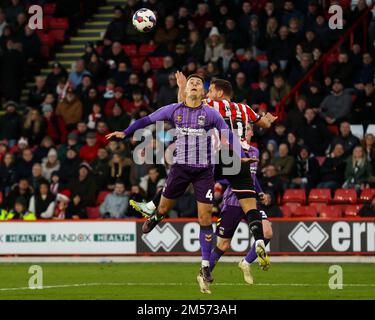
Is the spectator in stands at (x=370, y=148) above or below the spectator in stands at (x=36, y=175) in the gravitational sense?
above

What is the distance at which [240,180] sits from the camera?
1553cm

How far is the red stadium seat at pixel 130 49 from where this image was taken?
94.6ft

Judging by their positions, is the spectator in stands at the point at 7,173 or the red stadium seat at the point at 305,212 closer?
the red stadium seat at the point at 305,212

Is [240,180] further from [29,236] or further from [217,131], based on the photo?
[29,236]

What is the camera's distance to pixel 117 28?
28891 mm

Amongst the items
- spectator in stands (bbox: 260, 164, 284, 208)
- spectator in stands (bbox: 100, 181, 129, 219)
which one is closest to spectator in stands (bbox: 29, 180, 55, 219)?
spectator in stands (bbox: 100, 181, 129, 219)

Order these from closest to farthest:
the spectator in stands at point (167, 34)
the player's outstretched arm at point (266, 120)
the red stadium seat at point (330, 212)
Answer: the player's outstretched arm at point (266, 120)
the red stadium seat at point (330, 212)
the spectator in stands at point (167, 34)

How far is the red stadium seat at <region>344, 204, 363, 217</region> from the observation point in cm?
2273

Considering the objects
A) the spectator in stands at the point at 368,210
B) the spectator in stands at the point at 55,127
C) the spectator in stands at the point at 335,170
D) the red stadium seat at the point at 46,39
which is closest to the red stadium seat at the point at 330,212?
the spectator in stands at the point at 335,170

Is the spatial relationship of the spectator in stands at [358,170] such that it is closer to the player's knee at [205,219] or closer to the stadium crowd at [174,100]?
the stadium crowd at [174,100]

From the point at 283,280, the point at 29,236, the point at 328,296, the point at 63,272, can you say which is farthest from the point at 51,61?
the point at 328,296

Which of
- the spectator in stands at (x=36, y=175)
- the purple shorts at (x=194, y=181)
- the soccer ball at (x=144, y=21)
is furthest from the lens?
the spectator in stands at (x=36, y=175)

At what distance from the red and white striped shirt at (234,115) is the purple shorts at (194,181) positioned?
87 cm

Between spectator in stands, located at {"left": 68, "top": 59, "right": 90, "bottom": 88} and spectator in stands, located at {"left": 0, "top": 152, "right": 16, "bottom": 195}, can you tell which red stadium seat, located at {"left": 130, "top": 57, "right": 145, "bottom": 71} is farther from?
spectator in stands, located at {"left": 0, "top": 152, "right": 16, "bottom": 195}
